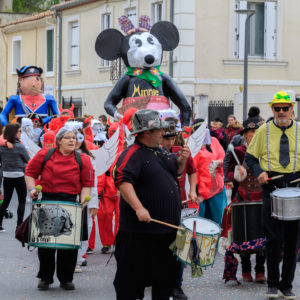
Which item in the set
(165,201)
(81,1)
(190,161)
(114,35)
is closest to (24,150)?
(114,35)

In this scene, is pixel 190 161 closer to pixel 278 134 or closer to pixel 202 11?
pixel 278 134

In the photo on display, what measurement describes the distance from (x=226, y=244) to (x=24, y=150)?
5.08 metres

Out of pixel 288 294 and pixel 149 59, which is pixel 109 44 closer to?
pixel 149 59

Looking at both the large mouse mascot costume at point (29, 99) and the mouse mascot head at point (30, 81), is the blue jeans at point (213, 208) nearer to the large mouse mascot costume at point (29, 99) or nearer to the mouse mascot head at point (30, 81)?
the large mouse mascot costume at point (29, 99)

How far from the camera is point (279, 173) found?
8.04 m

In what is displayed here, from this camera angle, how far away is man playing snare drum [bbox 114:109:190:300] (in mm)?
6711

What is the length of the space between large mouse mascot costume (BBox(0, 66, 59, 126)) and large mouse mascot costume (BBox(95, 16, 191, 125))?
338cm

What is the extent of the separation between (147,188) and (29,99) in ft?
27.4

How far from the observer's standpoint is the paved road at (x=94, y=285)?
8273 millimetres

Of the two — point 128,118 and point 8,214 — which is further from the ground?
point 128,118

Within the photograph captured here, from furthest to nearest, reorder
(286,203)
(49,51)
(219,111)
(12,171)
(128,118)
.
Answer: (49,51), (219,111), (12,171), (128,118), (286,203)

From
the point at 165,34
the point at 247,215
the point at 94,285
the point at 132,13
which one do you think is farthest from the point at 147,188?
the point at 132,13

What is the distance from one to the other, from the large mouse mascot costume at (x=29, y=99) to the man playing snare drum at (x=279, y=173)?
6930 mm

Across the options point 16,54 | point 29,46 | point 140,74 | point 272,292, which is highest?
Answer: point 29,46
